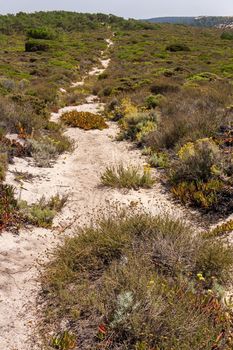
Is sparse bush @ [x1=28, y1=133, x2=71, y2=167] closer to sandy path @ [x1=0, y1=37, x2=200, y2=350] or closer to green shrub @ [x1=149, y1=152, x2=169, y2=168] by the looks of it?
sandy path @ [x1=0, y1=37, x2=200, y2=350]

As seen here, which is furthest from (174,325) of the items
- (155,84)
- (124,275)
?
(155,84)

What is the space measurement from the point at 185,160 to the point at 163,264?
4129 mm

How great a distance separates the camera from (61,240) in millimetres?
5699

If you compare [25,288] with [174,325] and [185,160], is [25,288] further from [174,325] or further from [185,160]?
[185,160]

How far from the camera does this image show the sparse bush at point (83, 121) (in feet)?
44.2

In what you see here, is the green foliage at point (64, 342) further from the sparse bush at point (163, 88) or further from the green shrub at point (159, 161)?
the sparse bush at point (163, 88)

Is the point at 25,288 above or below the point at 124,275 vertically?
below

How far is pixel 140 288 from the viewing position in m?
3.83

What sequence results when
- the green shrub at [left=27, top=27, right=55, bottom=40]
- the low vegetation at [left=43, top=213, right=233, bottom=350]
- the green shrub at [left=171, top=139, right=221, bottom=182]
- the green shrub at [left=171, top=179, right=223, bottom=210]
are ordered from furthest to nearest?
the green shrub at [left=27, top=27, right=55, bottom=40] → the green shrub at [left=171, top=139, right=221, bottom=182] → the green shrub at [left=171, top=179, right=223, bottom=210] → the low vegetation at [left=43, top=213, right=233, bottom=350]

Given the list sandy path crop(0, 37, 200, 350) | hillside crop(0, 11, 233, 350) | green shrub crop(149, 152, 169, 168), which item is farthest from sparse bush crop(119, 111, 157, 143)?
green shrub crop(149, 152, 169, 168)

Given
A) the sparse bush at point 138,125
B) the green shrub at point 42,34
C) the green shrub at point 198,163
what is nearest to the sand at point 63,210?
the sparse bush at point 138,125

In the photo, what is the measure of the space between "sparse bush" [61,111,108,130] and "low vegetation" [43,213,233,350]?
853 cm

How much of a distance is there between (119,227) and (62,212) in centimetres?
204

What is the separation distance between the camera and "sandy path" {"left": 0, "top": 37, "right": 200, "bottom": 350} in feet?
13.5
